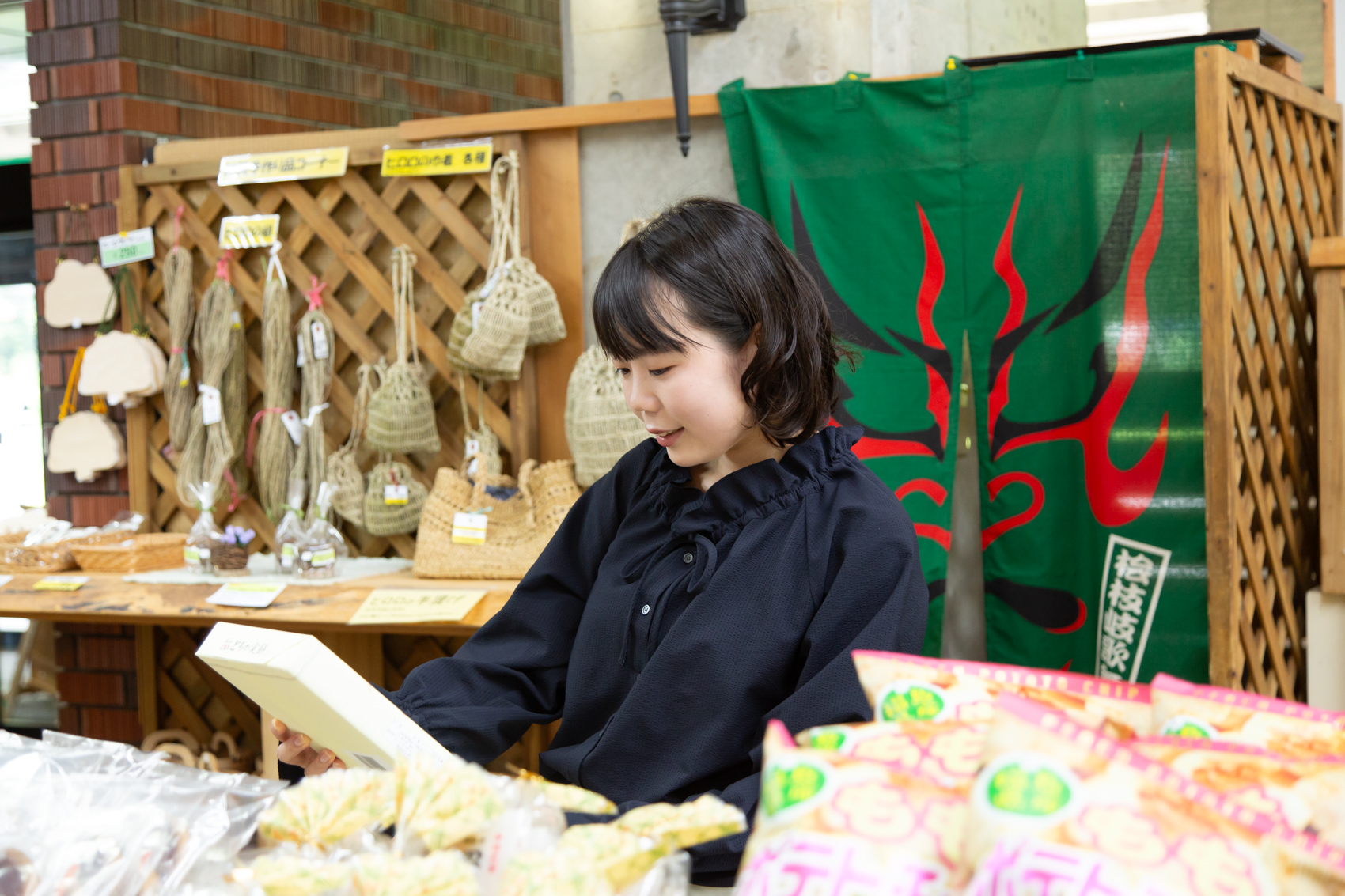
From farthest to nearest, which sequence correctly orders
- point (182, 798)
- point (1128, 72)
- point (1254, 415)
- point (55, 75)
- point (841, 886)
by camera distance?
point (55, 75)
point (1254, 415)
point (1128, 72)
point (182, 798)
point (841, 886)

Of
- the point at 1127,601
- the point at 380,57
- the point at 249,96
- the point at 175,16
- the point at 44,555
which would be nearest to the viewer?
the point at 1127,601

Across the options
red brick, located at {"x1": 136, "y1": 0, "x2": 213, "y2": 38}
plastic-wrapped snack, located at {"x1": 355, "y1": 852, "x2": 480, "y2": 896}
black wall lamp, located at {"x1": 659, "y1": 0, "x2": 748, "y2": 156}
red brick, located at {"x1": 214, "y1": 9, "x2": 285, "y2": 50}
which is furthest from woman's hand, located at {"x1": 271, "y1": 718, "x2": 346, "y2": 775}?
red brick, located at {"x1": 214, "y1": 9, "x2": 285, "y2": 50}

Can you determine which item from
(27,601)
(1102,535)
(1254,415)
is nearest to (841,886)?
(1102,535)

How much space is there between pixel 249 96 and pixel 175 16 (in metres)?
0.31

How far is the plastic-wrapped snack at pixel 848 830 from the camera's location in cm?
65

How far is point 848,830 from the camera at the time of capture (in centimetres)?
67

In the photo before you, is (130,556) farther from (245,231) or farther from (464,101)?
(464,101)

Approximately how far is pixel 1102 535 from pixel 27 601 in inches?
97.2

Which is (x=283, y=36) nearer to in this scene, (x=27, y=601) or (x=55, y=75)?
(x=55, y=75)

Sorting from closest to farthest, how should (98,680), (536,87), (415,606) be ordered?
(415,606) → (98,680) → (536,87)

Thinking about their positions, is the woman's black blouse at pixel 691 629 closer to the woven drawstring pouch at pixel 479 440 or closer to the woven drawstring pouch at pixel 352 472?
the woven drawstring pouch at pixel 479 440

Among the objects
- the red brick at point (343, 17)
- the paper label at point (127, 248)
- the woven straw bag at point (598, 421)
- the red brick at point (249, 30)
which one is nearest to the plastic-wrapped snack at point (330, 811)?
the woven straw bag at point (598, 421)

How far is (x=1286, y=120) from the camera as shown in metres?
2.73

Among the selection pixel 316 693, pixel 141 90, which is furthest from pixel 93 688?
pixel 316 693
